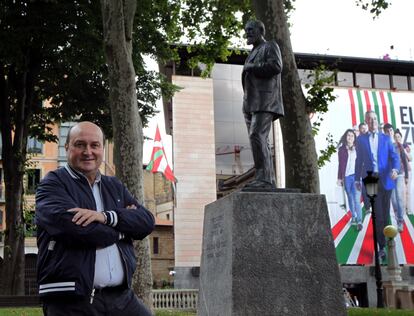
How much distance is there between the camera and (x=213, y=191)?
40.7 meters

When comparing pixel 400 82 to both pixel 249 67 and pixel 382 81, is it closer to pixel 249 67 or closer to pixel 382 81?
pixel 382 81

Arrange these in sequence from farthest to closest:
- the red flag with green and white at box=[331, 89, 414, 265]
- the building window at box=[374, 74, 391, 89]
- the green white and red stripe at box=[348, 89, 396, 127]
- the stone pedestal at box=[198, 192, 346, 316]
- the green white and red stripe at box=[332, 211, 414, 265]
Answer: the building window at box=[374, 74, 391, 89]
the green white and red stripe at box=[348, 89, 396, 127]
the red flag with green and white at box=[331, 89, 414, 265]
the green white and red stripe at box=[332, 211, 414, 265]
the stone pedestal at box=[198, 192, 346, 316]

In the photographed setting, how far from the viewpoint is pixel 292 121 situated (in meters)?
12.8

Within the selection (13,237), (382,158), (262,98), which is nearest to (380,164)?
(382,158)

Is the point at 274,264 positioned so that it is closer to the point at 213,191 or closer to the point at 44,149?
the point at 213,191

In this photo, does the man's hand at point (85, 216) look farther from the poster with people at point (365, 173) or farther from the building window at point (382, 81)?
the building window at point (382, 81)

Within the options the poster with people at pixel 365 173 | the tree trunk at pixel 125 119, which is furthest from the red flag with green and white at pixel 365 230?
the tree trunk at pixel 125 119

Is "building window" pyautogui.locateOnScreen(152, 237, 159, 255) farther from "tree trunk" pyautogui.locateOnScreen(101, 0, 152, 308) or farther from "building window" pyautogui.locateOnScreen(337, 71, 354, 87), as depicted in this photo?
"tree trunk" pyautogui.locateOnScreen(101, 0, 152, 308)

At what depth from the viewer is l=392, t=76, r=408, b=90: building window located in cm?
4828

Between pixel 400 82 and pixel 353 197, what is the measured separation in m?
13.4

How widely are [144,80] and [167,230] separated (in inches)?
1683

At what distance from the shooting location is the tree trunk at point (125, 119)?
11960 millimetres

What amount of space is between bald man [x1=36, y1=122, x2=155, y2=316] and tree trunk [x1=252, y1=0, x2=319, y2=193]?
30.5ft

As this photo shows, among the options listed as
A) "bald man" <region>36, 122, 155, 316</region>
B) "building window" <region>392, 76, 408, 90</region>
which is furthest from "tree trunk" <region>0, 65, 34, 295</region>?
"building window" <region>392, 76, 408, 90</region>
